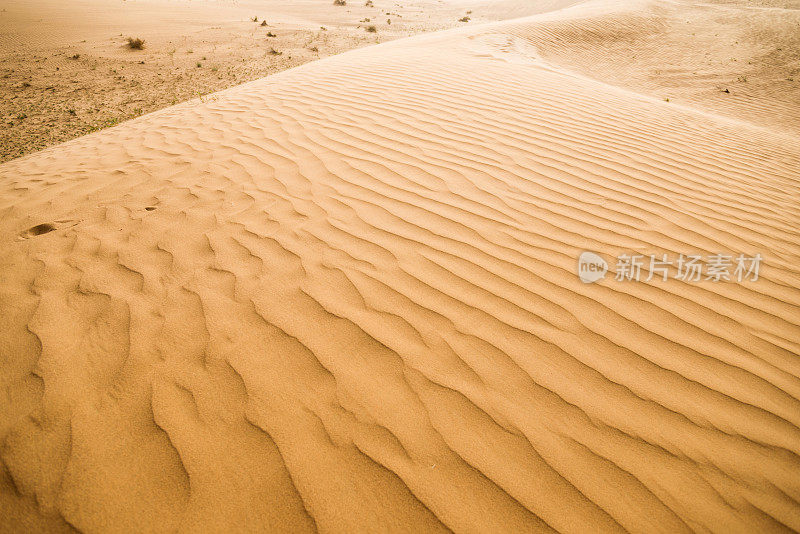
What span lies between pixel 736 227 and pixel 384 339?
2.48 metres

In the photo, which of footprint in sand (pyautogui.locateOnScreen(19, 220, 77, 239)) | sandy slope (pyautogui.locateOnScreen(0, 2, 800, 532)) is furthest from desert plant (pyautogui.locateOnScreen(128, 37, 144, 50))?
footprint in sand (pyautogui.locateOnScreen(19, 220, 77, 239))

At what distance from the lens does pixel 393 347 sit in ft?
5.07

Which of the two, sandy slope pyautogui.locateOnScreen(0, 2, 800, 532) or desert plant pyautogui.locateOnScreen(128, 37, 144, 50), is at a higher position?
desert plant pyautogui.locateOnScreen(128, 37, 144, 50)

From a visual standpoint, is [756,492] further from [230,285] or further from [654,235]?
[230,285]

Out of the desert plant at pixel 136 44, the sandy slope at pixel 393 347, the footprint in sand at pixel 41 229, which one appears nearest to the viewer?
the sandy slope at pixel 393 347

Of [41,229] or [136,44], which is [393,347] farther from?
[136,44]

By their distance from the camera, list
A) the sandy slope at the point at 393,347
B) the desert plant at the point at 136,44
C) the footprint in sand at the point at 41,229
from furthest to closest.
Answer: the desert plant at the point at 136,44 < the footprint in sand at the point at 41,229 < the sandy slope at the point at 393,347

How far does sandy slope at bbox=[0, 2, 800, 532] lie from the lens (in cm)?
115

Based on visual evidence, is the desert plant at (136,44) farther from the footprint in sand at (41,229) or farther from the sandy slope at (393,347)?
the footprint in sand at (41,229)

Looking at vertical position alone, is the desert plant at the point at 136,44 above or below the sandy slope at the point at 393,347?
above

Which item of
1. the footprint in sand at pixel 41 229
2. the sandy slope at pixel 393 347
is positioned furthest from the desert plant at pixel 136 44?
the footprint in sand at pixel 41 229

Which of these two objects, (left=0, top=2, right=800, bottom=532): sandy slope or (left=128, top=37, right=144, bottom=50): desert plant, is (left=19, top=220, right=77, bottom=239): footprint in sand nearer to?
(left=0, top=2, right=800, bottom=532): sandy slope

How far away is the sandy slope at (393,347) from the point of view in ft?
3.77

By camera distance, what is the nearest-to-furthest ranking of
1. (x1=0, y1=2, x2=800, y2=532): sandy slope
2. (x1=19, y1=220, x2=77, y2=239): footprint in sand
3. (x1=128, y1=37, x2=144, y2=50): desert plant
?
(x1=0, y1=2, x2=800, y2=532): sandy slope < (x1=19, y1=220, x2=77, y2=239): footprint in sand < (x1=128, y1=37, x2=144, y2=50): desert plant
